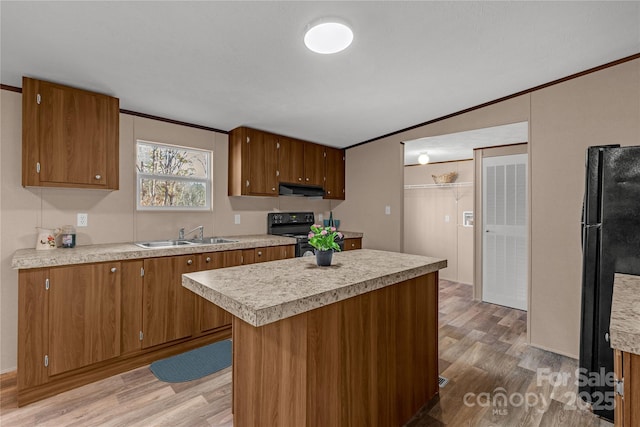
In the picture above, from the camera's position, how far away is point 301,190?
4234 millimetres

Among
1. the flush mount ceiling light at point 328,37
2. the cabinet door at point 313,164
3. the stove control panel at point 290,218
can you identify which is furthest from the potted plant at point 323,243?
the cabinet door at point 313,164

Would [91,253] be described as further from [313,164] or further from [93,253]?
[313,164]

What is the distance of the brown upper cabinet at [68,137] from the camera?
221cm

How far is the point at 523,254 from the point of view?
151 inches

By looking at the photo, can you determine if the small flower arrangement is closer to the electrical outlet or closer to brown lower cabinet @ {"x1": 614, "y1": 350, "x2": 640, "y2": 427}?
brown lower cabinet @ {"x1": 614, "y1": 350, "x2": 640, "y2": 427}

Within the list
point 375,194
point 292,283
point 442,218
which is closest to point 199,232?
point 292,283

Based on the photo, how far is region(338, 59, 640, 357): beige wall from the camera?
241 cm

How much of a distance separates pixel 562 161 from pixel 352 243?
2583 mm

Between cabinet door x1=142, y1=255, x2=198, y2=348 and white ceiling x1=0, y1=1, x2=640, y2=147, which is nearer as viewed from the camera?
white ceiling x1=0, y1=1, x2=640, y2=147

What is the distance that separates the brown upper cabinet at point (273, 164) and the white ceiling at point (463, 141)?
4.13 ft

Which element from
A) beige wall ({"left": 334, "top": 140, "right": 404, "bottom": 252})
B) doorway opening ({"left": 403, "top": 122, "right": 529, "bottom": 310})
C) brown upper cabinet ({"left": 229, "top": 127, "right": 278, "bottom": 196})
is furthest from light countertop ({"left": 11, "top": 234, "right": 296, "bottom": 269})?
doorway opening ({"left": 403, "top": 122, "right": 529, "bottom": 310})

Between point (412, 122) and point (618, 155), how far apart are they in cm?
218

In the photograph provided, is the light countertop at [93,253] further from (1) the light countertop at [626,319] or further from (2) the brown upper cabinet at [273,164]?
(1) the light countertop at [626,319]

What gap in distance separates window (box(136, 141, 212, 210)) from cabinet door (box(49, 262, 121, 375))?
3.26ft
